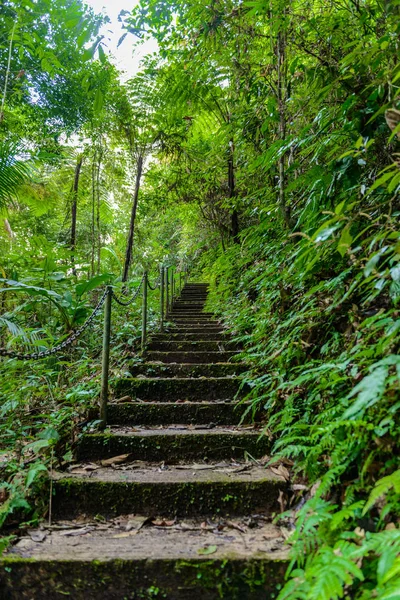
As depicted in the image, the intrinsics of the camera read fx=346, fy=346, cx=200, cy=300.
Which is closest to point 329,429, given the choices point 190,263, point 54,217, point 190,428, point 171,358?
point 190,428

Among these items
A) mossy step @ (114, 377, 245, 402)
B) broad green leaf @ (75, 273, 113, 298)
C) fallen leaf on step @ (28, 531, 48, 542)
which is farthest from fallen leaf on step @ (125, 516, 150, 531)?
broad green leaf @ (75, 273, 113, 298)

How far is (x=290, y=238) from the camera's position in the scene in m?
3.35

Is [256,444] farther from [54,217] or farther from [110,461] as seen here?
[54,217]

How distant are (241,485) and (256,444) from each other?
43 centimetres

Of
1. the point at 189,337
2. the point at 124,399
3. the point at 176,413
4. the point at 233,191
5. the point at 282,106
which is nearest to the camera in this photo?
the point at 176,413

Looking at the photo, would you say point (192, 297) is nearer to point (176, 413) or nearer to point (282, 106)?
point (282, 106)

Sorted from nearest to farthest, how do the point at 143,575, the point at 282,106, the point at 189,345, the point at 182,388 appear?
the point at 143,575, the point at 182,388, the point at 282,106, the point at 189,345

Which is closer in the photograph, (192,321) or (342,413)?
(342,413)

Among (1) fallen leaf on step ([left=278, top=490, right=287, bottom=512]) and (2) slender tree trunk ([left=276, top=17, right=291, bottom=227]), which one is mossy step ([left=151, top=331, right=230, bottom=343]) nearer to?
(2) slender tree trunk ([left=276, top=17, right=291, bottom=227])

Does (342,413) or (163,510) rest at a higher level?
(342,413)

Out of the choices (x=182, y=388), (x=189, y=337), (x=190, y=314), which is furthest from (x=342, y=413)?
(x=190, y=314)

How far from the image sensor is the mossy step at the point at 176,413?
260 cm

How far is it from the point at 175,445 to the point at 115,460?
38cm

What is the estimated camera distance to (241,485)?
1824 mm
